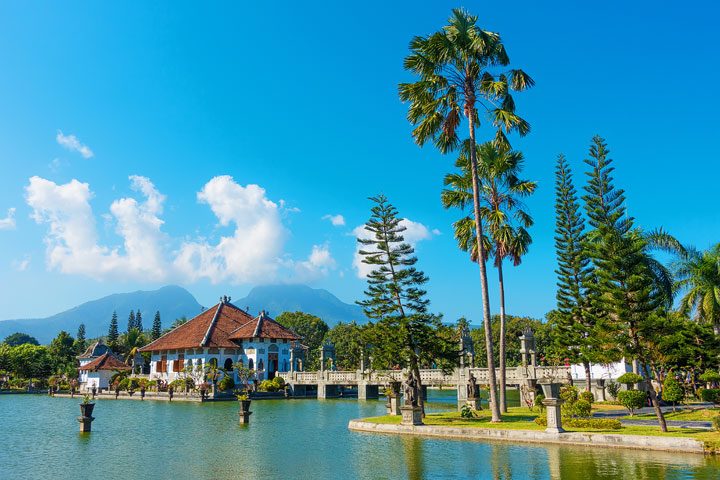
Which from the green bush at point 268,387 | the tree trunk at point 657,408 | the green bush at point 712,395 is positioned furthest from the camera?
the green bush at point 268,387

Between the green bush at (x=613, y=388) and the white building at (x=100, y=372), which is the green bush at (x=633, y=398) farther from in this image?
the white building at (x=100, y=372)

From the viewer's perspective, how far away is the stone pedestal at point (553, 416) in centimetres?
1764

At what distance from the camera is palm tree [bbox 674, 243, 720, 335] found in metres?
30.0

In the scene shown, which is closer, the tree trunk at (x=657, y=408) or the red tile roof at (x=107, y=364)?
the tree trunk at (x=657, y=408)

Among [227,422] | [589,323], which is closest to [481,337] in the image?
[589,323]

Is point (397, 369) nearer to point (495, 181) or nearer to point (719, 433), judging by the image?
point (495, 181)

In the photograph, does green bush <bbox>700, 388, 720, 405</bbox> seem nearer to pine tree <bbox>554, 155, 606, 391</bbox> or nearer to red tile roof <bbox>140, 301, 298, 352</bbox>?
pine tree <bbox>554, 155, 606, 391</bbox>

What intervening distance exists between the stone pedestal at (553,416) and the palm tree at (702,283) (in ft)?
56.5

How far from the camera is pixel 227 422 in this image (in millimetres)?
27531

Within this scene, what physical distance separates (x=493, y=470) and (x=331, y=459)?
476 centimetres

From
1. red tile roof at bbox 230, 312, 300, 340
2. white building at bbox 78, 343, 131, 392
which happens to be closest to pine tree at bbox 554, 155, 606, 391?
red tile roof at bbox 230, 312, 300, 340

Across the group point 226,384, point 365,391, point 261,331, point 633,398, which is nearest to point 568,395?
point 633,398

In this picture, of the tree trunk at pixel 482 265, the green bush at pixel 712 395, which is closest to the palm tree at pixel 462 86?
the tree trunk at pixel 482 265

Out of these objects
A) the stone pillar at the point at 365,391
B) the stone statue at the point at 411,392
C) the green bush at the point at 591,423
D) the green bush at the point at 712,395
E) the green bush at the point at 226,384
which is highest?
the stone statue at the point at 411,392
